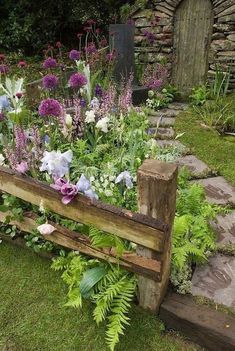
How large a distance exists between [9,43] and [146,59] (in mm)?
4351

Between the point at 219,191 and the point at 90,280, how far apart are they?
5.23 ft

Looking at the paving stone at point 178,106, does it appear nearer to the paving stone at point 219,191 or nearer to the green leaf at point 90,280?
the paving stone at point 219,191

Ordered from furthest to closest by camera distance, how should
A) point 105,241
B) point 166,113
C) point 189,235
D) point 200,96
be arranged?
point 200,96, point 166,113, point 189,235, point 105,241

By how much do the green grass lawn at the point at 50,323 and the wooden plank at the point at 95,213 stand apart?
59 centimetres

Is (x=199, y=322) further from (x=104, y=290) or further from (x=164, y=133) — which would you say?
(x=164, y=133)

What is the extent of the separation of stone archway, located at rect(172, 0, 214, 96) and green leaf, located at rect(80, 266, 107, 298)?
16.7 ft

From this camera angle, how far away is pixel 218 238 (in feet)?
8.41

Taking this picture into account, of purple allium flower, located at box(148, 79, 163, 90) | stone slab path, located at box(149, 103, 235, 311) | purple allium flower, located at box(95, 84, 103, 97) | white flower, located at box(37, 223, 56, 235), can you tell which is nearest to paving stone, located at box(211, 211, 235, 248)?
stone slab path, located at box(149, 103, 235, 311)

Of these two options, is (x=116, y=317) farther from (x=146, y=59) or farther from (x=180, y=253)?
(x=146, y=59)

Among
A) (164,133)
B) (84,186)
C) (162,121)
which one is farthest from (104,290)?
(162,121)

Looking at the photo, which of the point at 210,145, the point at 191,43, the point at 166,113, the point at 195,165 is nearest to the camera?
the point at 195,165

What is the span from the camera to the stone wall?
229 inches

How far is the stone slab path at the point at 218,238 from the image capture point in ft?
7.00

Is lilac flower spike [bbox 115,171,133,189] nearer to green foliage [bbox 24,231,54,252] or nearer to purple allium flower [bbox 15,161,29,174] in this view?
purple allium flower [bbox 15,161,29,174]
